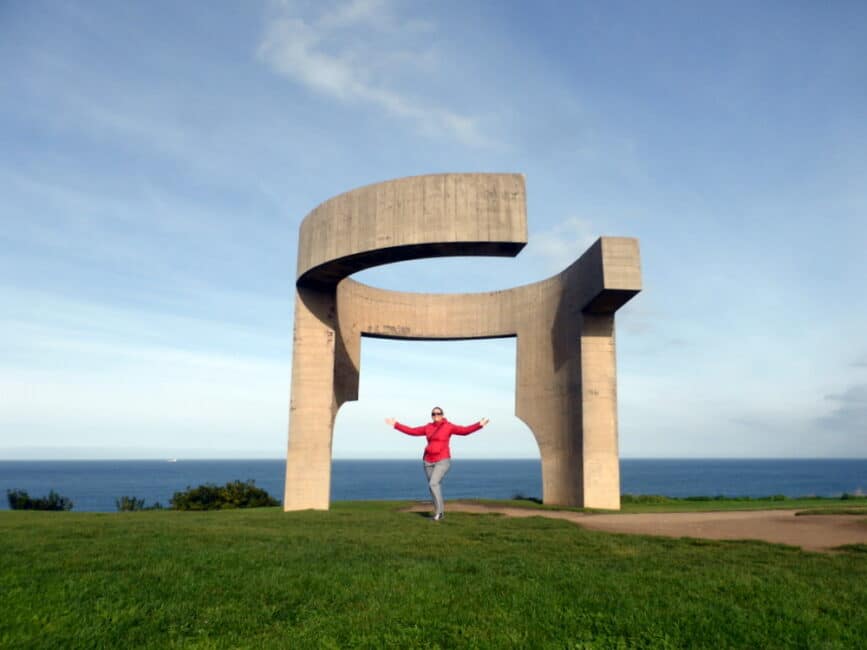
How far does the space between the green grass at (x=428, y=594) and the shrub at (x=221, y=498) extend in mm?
12045

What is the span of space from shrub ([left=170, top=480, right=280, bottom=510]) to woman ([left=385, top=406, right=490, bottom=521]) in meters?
10.7

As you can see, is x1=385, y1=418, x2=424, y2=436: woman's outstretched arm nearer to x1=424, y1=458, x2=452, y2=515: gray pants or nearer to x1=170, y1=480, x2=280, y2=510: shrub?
x1=424, y1=458, x2=452, y2=515: gray pants

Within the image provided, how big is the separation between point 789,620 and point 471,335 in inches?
693

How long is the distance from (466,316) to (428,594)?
1713 cm

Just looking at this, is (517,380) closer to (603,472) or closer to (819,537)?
(603,472)

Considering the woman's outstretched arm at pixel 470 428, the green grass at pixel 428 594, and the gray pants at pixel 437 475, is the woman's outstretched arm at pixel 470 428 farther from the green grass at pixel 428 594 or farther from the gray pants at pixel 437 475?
the green grass at pixel 428 594

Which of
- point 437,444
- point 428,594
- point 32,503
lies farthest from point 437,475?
point 32,503

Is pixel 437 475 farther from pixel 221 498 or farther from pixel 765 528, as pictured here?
pixel 221 498

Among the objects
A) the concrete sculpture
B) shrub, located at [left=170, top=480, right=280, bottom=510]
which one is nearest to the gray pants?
the concrete sculpture

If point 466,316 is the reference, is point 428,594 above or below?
below

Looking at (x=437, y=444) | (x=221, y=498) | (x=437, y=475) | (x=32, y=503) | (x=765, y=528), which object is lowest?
(x=32, y=503)

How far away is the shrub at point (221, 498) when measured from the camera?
Result: 18.9m

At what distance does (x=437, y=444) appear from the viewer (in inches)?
411

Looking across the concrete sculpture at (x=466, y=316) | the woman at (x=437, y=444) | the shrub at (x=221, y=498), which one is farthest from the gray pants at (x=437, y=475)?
the shrub at (x=221, y=498)
